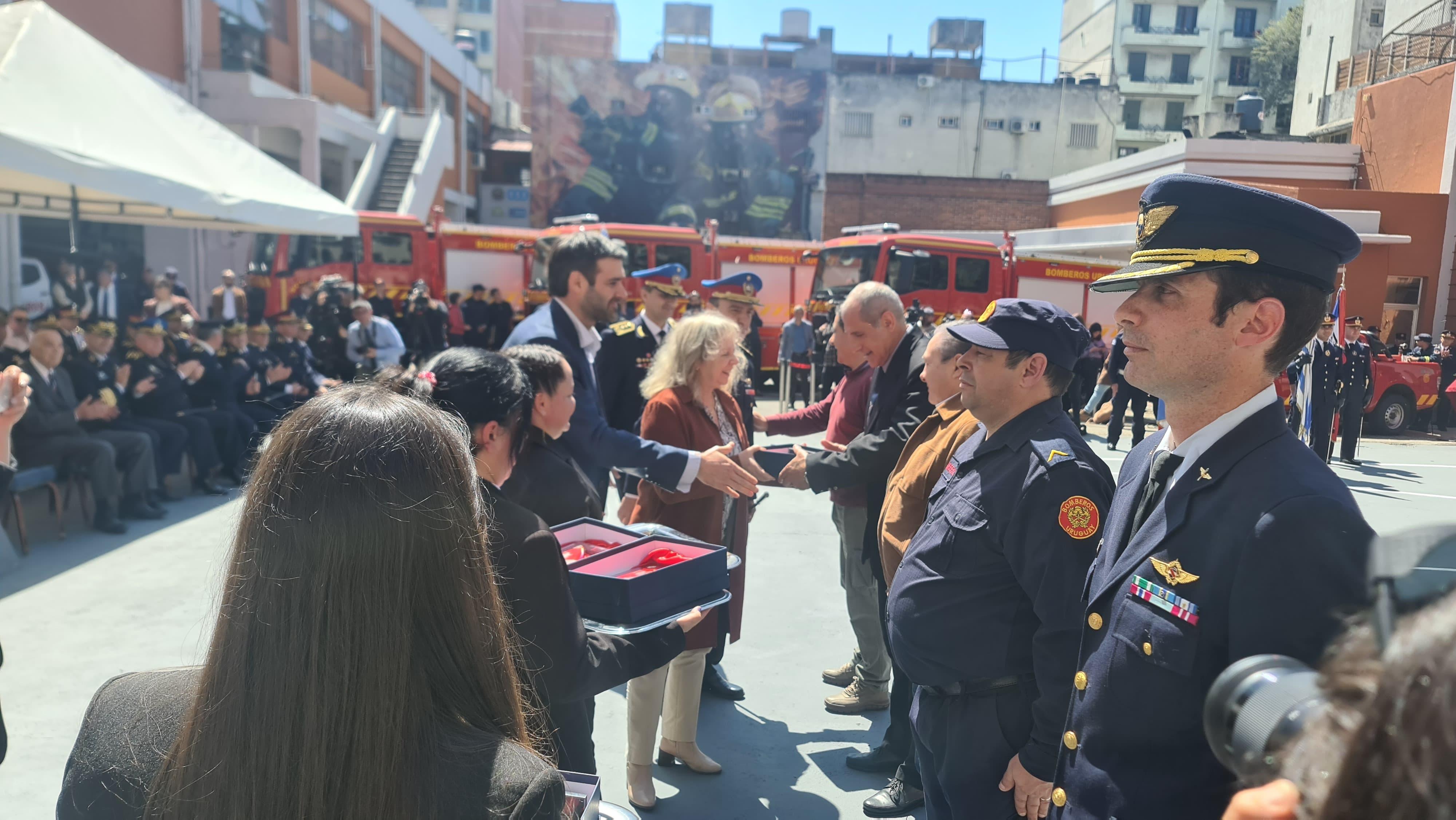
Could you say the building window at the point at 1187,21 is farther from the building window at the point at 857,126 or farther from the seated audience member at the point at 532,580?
the seated audience member at the point at 532,580

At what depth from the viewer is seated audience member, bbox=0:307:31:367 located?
749cm

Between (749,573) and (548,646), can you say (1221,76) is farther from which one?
(548,646)

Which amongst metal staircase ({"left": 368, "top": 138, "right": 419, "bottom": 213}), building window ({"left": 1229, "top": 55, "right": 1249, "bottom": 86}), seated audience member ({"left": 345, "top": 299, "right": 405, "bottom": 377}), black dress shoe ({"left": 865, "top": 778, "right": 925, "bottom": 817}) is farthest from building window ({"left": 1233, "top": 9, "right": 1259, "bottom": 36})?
black dress shoe ({"left": 865, "top": 778, "right": 925, "bottom": 817})

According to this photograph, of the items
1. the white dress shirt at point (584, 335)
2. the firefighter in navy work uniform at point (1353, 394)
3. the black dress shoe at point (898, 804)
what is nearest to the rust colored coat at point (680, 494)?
the white dress shirt at point (584, 335)

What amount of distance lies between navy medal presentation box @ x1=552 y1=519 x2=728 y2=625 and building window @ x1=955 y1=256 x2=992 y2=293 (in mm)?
15124

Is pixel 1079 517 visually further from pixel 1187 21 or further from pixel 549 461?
pixel 1187 21

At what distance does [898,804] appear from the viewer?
3.29 m

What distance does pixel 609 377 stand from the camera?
452 centimetres

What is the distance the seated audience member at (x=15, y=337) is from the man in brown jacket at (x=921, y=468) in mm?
7620

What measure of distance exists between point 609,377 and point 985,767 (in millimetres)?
2813

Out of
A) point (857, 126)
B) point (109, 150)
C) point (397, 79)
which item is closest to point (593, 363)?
point (109, 150)

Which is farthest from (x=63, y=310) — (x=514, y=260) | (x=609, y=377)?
(x=514, y=260)

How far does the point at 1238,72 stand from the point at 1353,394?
49.9 m

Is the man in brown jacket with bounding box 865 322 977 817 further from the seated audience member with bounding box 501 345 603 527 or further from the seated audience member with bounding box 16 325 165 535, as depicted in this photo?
the seated audience member with bounding box 16 325 165 535
